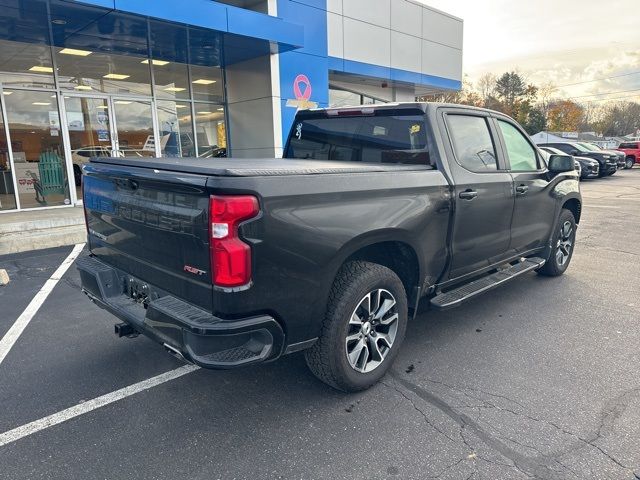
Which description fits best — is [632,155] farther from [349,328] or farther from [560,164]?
[349,328]

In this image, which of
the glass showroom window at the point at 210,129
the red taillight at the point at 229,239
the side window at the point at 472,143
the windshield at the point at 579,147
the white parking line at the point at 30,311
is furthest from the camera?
the windshield at the point at 579,147

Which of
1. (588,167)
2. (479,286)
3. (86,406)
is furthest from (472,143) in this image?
(588,167)

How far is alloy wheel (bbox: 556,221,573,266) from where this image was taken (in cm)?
570

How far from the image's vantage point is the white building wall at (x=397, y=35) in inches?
571

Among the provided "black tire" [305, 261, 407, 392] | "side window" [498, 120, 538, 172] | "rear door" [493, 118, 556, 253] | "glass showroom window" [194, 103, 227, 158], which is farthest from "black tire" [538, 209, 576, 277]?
"glass showroom window" [194, 103, 227, 158]

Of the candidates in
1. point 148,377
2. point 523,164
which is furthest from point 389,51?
point 148,377

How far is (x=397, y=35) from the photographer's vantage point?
16.4 meters

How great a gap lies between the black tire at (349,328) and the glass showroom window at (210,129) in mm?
11169

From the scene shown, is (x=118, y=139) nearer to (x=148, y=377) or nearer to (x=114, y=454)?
(x=148, y=377)

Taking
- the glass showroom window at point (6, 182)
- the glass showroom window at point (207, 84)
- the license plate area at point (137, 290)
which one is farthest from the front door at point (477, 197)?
the glass showroom window at point (207, 84)

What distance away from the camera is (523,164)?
4727 millimetres

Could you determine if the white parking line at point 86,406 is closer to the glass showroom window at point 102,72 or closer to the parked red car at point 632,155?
the glass showroom window at point 102,72

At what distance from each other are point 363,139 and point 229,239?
84.6 inches

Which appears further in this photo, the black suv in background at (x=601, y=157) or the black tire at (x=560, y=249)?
the black suv in background at (x=601, y=157)
